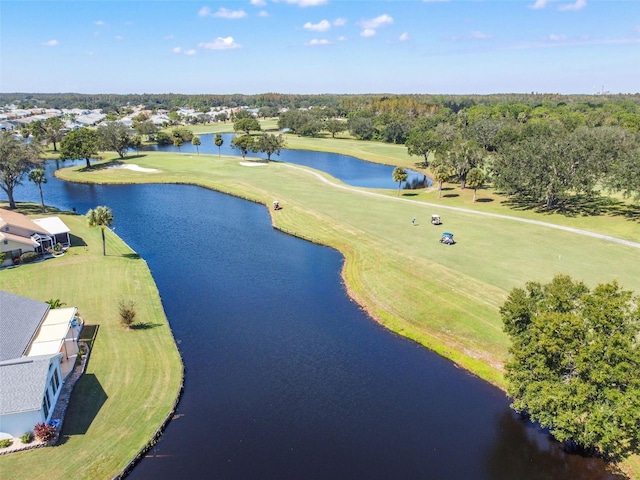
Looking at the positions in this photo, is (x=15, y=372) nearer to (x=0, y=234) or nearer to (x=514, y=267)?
(x=0, y=234)

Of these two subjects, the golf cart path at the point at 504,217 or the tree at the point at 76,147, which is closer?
the golf cart path at the point at 504,217

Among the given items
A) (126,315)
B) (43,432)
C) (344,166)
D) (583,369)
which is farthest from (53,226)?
(344,166)

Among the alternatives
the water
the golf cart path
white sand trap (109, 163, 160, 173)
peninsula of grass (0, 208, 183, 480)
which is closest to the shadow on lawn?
the golf cart path

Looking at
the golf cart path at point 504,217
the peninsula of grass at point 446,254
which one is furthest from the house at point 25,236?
the golf cart path at point 504,217

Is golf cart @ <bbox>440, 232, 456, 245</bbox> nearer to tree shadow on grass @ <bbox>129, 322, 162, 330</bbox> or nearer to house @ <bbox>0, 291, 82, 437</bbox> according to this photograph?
tree shadow on grass @ <bbox>129, 322, 162, 330</bbox>

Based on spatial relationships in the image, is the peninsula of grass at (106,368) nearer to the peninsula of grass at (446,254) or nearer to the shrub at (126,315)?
the shrub at (126,315)

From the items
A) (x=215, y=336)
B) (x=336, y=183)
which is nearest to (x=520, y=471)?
(x=215, y=336)
